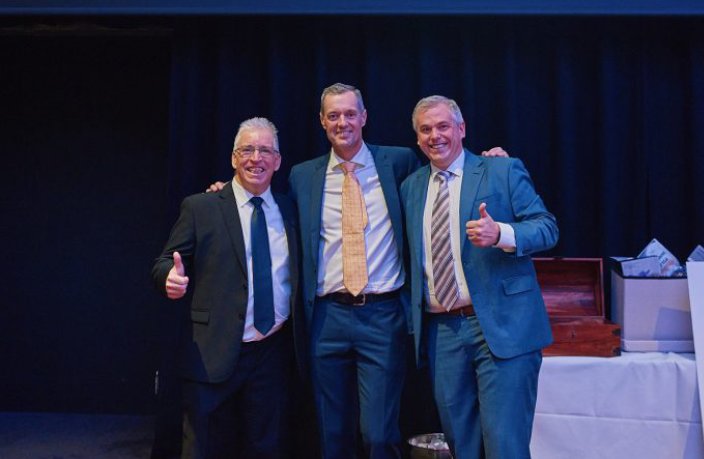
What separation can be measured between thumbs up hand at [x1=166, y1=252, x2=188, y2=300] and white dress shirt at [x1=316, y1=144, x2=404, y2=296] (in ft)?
1.64

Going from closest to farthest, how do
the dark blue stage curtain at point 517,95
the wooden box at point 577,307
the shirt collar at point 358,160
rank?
the shirt collar at point 358,160, the wooden box at point 577,307, the dark blue stage curtain at point 517,95

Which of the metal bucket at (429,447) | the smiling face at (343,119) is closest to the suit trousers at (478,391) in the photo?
the metal bucket at (429,447)

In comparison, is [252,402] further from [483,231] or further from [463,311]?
[483,231]

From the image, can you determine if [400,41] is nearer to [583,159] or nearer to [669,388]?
[583,159]

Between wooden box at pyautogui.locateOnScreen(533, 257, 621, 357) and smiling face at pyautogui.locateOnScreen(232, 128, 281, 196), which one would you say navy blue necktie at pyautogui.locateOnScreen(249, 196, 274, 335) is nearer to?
smiling face at pyautogui.locateOnScreen(232, 128, 281, 196)

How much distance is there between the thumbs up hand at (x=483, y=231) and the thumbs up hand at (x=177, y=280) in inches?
36.6

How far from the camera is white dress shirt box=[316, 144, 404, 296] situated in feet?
8.10

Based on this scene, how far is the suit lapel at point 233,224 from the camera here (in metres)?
2.38

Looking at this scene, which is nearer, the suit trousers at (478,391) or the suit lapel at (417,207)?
the suit trousers at (478,391)

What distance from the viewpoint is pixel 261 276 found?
2.39 meters

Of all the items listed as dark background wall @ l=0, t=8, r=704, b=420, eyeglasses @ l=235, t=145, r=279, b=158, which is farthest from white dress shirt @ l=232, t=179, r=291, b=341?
dark background wall @ l=0, t=8, r=704, b=420

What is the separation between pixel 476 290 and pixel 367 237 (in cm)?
48

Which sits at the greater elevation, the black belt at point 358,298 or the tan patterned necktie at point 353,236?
the tan patterned necktie at point 353,236

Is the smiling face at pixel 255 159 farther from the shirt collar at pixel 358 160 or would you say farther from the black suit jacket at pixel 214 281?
the shirt collar at pixel 358 160
